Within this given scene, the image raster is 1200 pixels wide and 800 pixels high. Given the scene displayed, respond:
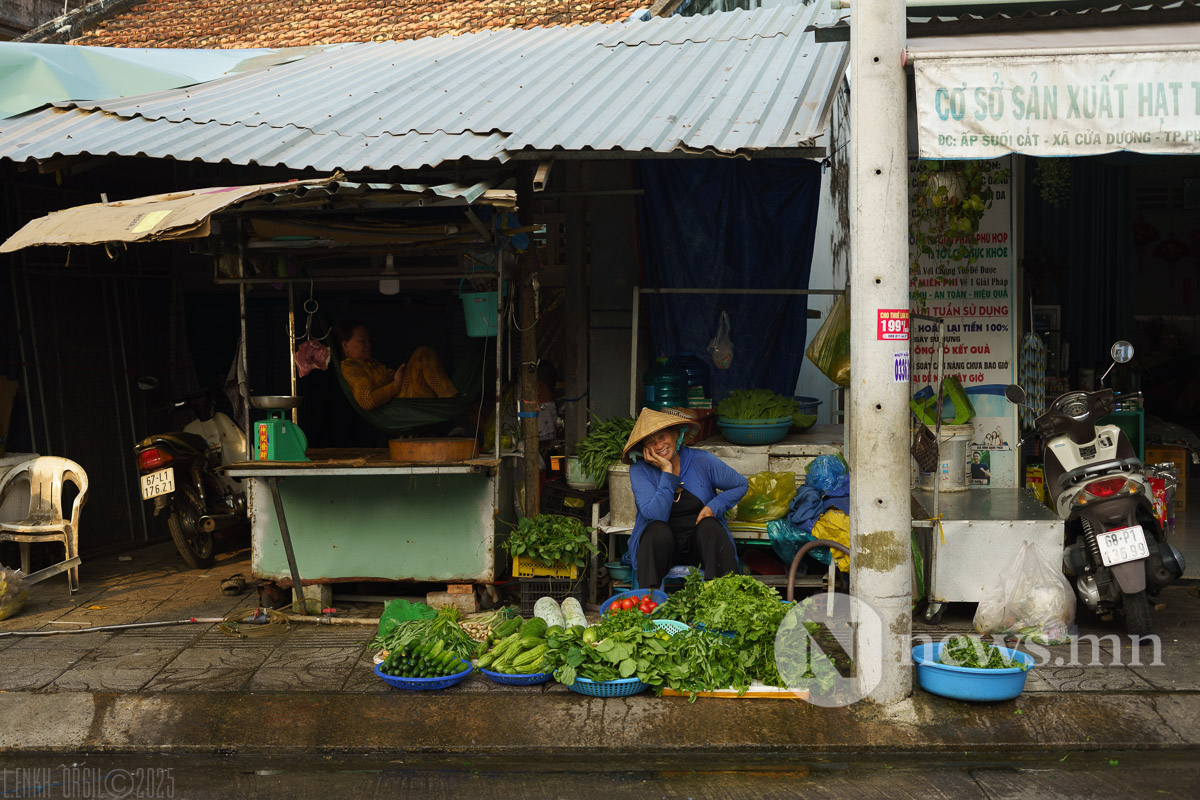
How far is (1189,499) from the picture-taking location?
9281 mm

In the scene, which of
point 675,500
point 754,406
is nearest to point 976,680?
point 675,500

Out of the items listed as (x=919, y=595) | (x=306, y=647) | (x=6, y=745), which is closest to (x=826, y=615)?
(x=919, y=595)

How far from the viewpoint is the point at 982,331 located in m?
6.95

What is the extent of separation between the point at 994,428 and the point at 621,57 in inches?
174

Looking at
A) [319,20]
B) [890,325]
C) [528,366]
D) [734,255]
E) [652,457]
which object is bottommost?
[652,457]

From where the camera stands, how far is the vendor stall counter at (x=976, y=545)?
6.04 meters

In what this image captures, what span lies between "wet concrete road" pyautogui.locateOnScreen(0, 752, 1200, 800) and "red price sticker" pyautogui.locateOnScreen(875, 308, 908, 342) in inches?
77.4

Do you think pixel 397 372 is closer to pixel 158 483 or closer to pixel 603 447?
pixel 603 447

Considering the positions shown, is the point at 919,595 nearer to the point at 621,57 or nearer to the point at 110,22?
the point at 621,57

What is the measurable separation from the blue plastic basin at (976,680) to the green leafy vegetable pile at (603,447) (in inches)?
103

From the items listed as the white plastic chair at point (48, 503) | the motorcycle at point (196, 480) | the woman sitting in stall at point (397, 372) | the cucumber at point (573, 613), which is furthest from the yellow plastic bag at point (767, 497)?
the white plastic chair at point (48, 503)

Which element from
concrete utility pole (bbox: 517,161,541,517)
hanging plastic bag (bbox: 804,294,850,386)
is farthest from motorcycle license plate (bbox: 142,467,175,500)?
hanging plastic bag (bbox: 804,294,850,386)

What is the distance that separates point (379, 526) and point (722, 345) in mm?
2844

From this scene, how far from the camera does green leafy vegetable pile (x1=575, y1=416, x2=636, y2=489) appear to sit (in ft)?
23.1
